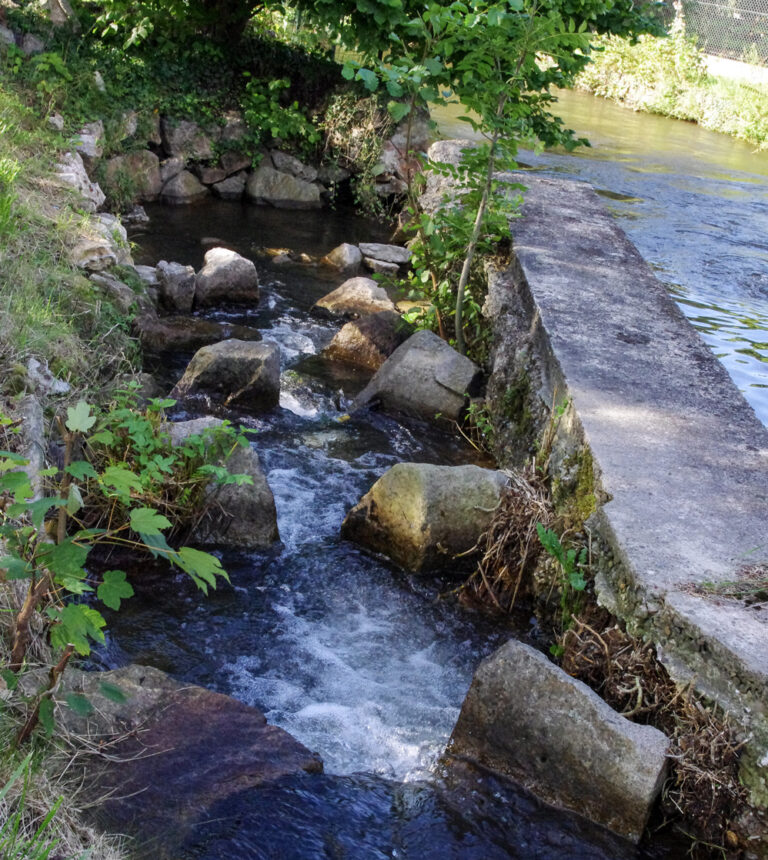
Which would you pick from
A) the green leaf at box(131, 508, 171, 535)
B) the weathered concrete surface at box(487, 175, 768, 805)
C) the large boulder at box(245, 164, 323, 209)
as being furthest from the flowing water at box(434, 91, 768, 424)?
the green leaf at box(131, 508, 171, 535)

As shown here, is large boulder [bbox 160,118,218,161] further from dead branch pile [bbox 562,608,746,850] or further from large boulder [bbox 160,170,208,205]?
dead branch pile [bbox 562,608,746,850]

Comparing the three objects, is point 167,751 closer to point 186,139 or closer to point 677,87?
point 186,139

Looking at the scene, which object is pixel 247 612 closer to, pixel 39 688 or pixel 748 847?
pixel 39 688

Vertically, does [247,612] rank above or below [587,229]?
below

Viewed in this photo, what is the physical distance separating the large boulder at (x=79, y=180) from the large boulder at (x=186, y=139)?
2000mm

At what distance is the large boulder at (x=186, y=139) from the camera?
9375 millimetres

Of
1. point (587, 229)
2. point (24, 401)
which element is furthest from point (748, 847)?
point (587, 229)

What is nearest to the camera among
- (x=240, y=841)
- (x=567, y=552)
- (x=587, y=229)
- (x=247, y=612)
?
(x=240, y=841)

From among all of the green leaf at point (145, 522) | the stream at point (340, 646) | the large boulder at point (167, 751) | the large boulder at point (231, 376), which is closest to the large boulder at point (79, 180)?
the stream at point (340, 646)

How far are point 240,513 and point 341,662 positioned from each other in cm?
94

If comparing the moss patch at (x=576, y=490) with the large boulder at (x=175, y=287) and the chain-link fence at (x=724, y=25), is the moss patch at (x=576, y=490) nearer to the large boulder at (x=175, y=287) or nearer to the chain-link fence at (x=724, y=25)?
the large boulder at (x=175, y=287)

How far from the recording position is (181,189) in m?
9.27

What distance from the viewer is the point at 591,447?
3.73 meters

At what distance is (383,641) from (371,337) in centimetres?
299
